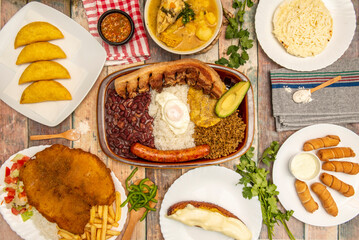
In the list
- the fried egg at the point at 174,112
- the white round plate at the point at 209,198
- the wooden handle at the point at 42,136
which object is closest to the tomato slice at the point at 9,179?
the wooden handle at the point at 42,136

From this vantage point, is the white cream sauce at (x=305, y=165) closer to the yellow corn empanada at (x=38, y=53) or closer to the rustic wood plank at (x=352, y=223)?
the rustic wood plank at (x=352, y=223)

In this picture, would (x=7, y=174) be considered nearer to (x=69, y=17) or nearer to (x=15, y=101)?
(x=15, y=101)

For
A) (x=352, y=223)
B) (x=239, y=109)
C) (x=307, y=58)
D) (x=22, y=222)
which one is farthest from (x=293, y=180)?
(x=22, y=222)

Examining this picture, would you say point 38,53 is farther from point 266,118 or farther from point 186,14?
point 266,118

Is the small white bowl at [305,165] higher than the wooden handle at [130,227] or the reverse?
higher

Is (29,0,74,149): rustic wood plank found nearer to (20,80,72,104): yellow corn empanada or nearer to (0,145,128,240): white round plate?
(0,145,128,240): white round plate

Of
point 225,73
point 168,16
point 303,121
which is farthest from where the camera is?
point 303,121

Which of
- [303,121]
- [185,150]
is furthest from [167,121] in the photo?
[303,121]
